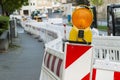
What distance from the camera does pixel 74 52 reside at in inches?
245

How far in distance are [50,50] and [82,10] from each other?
1876 mm

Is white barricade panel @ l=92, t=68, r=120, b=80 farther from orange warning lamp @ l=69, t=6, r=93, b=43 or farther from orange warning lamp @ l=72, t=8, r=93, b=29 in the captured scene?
orange warning lamp @ l=72, t=8, r=93, b=29

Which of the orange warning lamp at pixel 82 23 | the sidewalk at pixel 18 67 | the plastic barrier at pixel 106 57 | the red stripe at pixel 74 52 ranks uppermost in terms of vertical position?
the orange warning lamp at pixel 82 23

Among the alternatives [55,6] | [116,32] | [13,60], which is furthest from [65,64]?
[55,6]

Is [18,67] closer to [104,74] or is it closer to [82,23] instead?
[82,23]

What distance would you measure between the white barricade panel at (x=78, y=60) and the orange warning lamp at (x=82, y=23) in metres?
0.27

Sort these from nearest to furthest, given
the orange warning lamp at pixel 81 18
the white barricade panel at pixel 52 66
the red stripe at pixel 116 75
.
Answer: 1. the red stripe at pixel 116 75
2. the orange warning lamp at pixel 81 18
3. the white barricade panel at pixel 52 66

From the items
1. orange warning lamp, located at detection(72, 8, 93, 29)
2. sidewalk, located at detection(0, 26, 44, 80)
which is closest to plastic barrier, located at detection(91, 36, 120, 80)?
orange warning lamp, located at detection(72, 8, 93, 29)

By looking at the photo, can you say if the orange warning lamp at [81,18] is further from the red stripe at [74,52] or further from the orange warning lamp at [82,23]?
the red stripe at [74,52]

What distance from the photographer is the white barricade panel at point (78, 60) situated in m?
6.20

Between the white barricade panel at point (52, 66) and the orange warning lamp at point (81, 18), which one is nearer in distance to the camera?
the orange warning lamp at point (81, 18)

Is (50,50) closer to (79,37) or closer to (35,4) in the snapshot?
(79,37)

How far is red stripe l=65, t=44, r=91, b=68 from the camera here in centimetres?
619

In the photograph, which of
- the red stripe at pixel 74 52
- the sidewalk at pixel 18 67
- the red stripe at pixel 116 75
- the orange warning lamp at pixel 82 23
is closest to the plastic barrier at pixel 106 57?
the red stripe at pixel 116 75
